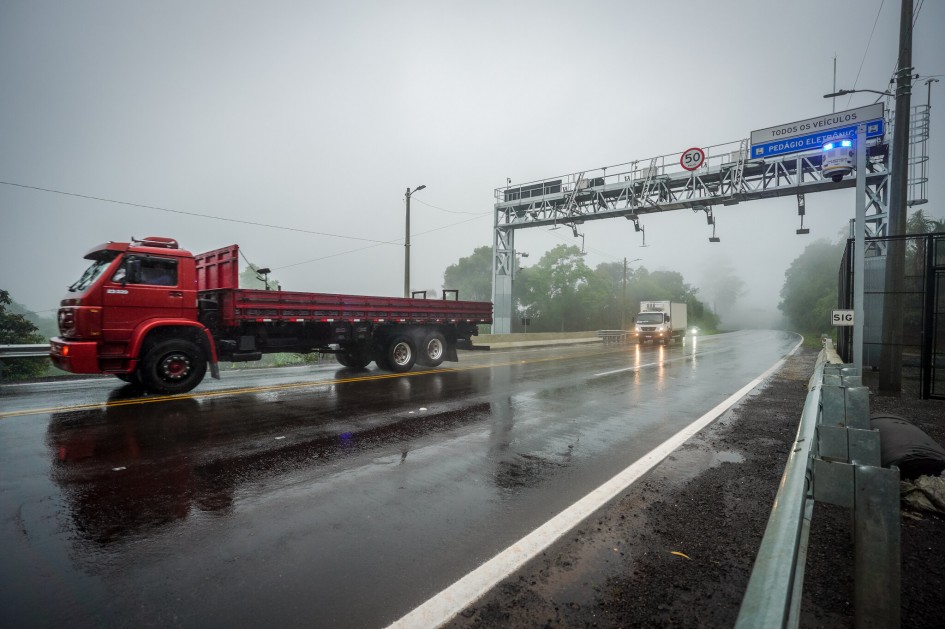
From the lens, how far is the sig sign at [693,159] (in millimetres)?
22219

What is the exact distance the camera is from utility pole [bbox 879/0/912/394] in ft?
29.9

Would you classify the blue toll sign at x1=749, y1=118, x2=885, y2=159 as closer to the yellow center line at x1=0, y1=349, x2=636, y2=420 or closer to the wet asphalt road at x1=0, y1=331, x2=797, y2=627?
the wet asphalt road at x1=0, y1=331, x2=797, y2=627

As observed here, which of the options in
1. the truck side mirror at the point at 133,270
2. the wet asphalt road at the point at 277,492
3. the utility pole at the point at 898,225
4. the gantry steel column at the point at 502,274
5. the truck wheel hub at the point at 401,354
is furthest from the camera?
the gantry steel column at the point at 502,274

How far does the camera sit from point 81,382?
1009 centimetres

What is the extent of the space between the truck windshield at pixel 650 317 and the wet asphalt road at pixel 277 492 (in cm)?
2255

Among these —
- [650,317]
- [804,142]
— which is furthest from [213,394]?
[650,317]

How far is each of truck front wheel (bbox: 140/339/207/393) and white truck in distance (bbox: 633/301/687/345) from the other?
86.5 ft

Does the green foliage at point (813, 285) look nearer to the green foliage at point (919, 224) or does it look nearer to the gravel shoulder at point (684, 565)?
the green foliage at point (919, 224)

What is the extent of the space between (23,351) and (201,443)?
8.98 meters

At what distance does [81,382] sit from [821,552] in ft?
42.9

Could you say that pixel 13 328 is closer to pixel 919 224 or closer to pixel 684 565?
pixel 684 565

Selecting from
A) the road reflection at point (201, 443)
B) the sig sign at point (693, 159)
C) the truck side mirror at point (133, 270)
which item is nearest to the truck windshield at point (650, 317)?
the sig sign at point (693, 159)

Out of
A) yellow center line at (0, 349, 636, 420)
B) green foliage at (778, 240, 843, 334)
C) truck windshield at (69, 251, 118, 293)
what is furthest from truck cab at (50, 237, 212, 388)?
green foliage at (778, 240, 843, 334)

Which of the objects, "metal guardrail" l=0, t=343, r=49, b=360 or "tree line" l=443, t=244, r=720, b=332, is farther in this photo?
"tree line" l=443, t=244, r=720, b=332
